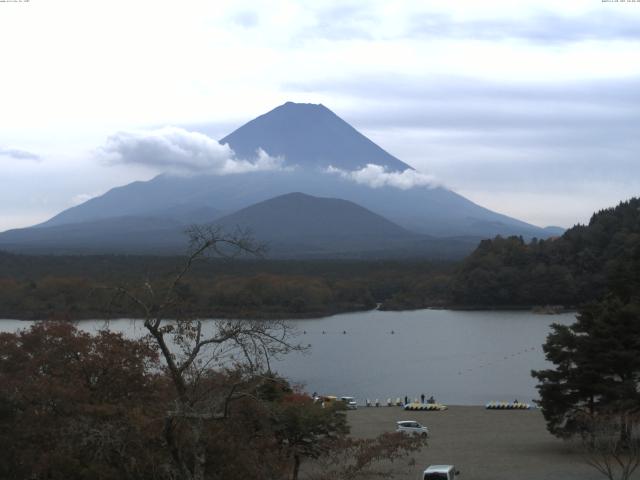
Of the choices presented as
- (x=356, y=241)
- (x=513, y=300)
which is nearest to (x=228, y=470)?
(x=513, y=300)

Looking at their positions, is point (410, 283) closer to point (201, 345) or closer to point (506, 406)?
point (506, 406)

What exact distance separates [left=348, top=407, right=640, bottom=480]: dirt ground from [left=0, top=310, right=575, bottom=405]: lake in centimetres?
Result: 206

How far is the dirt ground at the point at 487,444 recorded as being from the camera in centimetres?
1041

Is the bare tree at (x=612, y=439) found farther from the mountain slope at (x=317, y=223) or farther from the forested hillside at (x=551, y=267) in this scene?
the mountain slope at (x=317, y=223)

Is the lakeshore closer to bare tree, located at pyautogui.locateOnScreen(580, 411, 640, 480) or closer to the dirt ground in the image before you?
the dirt ground

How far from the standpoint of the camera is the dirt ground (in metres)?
10.4

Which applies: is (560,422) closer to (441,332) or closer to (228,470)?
(228,470)

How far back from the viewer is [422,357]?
26359 mm

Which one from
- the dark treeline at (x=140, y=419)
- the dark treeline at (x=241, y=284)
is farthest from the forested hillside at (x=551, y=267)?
the dark treeline at (x=140, y=419)

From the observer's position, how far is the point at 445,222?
149 m

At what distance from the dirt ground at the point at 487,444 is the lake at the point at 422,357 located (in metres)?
2.06

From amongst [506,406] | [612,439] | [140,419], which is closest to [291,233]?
[506,406]

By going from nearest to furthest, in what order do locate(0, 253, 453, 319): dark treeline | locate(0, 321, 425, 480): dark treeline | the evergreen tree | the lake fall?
locate(0, 321, 425, 480): dark treeline → the evergreen tree → the lake → locate(0, 253, 453, 319): dark treeline

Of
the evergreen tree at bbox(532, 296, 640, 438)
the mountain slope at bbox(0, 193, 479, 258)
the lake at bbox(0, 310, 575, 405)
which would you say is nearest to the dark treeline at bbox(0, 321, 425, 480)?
the evergreen tree at bbox(532, 296, 640, 438)
